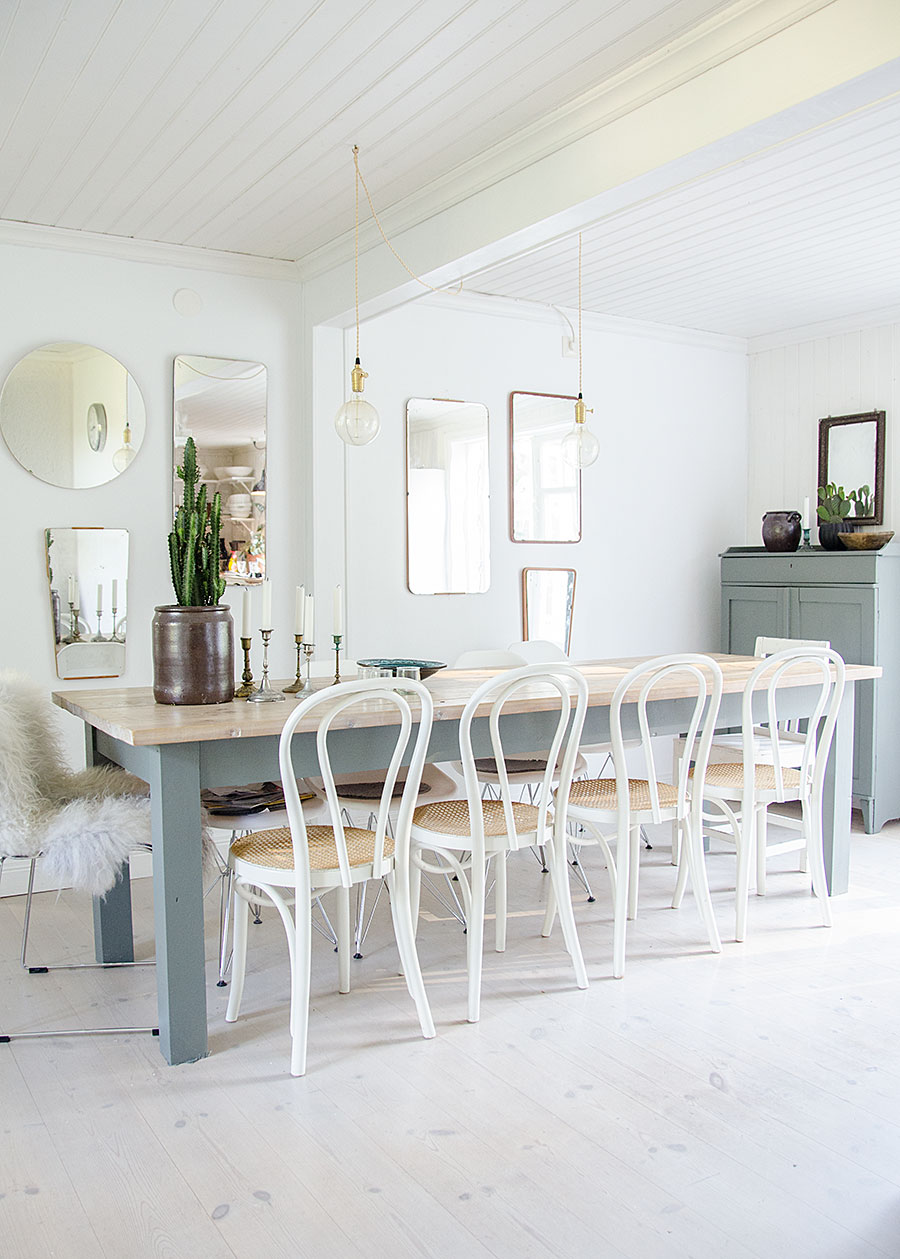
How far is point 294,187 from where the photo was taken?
3648 millimetres

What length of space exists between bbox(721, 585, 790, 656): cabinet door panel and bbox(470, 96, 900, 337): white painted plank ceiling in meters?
1.42

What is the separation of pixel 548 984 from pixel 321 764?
106 cm

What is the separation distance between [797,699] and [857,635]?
4.29 feet

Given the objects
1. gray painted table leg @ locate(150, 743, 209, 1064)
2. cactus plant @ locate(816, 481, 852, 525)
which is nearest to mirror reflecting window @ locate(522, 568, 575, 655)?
cactus plant @ locate(816, 481, 852, 525)

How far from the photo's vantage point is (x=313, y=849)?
2.72m

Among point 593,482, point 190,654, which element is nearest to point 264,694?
point 190,654

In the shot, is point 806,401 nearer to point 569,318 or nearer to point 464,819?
point 569,318

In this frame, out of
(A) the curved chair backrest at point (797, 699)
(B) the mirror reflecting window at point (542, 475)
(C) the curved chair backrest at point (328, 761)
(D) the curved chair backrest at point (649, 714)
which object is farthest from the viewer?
(B) the mirror reflecting window at point (542, 475)

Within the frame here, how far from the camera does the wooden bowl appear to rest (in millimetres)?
4934

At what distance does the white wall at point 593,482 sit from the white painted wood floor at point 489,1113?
187 cm

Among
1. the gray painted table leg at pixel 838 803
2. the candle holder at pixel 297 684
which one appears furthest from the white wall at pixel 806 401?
the candle holder at pixel 297 684

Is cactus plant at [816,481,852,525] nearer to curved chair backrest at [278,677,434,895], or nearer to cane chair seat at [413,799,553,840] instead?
cane chair seat at [413,799,553,840]

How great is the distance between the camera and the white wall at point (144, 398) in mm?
4012

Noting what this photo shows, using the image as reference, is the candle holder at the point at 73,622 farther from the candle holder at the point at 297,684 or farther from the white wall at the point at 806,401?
A: the white wall at the point at 806,401
